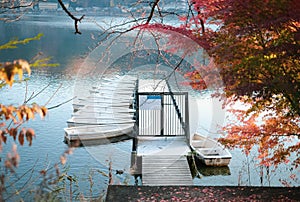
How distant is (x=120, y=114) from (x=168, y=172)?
208 inches

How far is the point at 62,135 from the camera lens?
11648 millimetres

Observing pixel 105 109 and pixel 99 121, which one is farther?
pixel 105 109

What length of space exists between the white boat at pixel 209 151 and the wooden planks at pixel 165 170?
2.03ft

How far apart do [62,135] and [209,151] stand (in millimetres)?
3869

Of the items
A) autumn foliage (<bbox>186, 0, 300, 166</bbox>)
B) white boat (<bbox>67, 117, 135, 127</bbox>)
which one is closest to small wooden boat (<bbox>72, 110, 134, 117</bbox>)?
white boat (<bbox>67, 117, 135, 127</bbox>)

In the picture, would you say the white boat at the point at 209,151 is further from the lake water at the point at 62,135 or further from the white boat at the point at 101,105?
the white boat at the point at 101,105

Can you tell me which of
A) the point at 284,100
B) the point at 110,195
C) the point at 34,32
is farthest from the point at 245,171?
the point at 34,32

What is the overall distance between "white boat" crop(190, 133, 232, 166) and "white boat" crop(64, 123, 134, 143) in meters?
2.21

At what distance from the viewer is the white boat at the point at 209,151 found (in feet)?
33.3

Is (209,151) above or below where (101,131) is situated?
below

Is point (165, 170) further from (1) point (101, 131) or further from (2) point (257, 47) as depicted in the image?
(2) point (257, 47)

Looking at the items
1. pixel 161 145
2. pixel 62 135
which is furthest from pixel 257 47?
pixel 62 135

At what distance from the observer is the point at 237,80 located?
5.07 m

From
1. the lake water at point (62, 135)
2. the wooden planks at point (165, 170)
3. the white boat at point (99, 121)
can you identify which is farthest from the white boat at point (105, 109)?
the wooden planks at point (165, 170)
